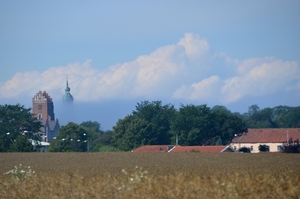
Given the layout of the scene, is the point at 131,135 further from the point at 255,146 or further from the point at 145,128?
the point at 255,146

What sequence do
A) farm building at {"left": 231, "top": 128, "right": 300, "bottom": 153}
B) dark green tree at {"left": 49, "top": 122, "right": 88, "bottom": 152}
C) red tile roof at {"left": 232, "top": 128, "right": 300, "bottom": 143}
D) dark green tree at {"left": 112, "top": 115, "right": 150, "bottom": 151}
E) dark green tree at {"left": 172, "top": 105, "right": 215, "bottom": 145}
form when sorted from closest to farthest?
dark green tree at {"left": 172, "top": 105, "right": 215, "bottom": 145}
dark green tree at {"left": 112, "top": 115, "right": 150, "bottom": 151}
red tile roof at {"left": 232, "top": 128, "right": 300, "bottom": 143}
farm building at {"left": 231, "top": 128, "right": 300, "bottom": 153}
dark green tree at {"left": 49, "top": 122, "right": 88, "bottom": 152}

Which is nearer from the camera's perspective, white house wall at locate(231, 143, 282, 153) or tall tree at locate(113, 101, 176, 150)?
tall tree at locate(113, 101, 176, 150)

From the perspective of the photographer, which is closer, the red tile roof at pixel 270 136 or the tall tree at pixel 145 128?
the tall tree at pixel 145 128

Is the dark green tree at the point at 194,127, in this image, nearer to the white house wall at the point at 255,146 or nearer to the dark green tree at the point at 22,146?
the white house wall at the point at 255,146

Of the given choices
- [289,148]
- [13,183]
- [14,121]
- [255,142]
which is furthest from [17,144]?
[13,183]

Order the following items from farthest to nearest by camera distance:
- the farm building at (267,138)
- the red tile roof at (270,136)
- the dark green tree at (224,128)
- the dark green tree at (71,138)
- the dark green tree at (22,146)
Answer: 1. the dark green tree at (71,138)
2. the farm building at (267,138)
3. the red tile roof at (270,136)
4. the dark green tree at (224,128)
5. the dark green tree at (22,146)

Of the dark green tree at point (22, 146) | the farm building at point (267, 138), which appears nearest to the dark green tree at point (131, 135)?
the farm building at point (267, 138)

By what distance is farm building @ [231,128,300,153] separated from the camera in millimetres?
122250

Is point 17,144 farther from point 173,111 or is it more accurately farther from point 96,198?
point 96,198

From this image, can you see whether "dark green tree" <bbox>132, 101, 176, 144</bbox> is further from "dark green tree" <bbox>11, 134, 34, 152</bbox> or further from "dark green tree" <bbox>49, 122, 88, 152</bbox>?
"dark green tree" <bbox>11, 134, 34, 152</bbox>

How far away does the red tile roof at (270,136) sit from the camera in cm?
12194

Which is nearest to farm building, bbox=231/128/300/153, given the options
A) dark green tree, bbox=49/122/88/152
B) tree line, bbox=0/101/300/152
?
tree line, bbox=0/101/300/152

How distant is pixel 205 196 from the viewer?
19125 millimetres

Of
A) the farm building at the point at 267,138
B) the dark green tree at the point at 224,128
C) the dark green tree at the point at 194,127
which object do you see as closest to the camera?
the dark green tree at the point at 194,127
